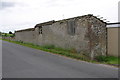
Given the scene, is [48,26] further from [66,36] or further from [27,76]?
[27,76]

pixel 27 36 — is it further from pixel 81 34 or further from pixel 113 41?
pixel 113 41

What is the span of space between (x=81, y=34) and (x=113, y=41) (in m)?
3.16

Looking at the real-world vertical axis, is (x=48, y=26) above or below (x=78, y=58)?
above

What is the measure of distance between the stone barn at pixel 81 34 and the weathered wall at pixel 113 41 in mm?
521

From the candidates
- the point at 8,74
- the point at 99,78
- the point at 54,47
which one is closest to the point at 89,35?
the point at 54,47

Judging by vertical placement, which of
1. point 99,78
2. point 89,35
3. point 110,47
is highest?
point 89,35

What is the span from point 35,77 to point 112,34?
9.50 m

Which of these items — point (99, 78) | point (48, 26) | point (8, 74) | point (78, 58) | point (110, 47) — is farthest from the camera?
point (48, 26)

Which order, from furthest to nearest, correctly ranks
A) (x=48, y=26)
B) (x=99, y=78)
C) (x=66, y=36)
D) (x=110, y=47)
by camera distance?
(x=48, y=26)
(x=66, y=36)
(x=110, y=47)
(x=99, y=78)

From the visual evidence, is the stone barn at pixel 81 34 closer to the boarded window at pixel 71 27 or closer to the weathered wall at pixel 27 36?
the boarded window at pixel 71 27

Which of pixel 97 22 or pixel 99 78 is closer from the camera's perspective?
pixel 99 78

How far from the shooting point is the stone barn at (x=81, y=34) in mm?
15664

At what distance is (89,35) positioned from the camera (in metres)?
15.7

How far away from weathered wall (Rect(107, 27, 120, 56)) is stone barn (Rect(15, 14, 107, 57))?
1.71 feet
